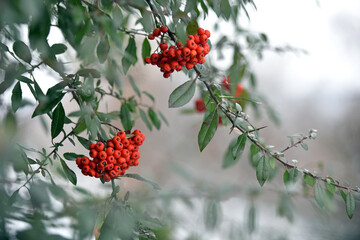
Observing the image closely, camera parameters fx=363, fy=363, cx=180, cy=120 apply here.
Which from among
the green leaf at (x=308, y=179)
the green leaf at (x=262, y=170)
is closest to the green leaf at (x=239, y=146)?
the green leaf at (x=262, y=170)

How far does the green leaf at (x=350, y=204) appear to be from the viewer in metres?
0.85

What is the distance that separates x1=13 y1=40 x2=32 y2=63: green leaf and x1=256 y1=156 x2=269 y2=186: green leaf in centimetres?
55

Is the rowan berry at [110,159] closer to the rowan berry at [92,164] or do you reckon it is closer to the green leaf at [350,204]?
the rowan berry at [92,164]

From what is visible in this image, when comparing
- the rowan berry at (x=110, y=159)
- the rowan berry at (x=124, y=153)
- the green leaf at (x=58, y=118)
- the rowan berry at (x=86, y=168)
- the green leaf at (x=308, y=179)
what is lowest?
the rowan berry at (x=86, y=168)

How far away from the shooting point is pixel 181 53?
2.49 ft

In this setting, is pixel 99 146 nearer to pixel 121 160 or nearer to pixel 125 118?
pixel 121 160

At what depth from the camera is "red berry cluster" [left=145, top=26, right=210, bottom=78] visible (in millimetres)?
758

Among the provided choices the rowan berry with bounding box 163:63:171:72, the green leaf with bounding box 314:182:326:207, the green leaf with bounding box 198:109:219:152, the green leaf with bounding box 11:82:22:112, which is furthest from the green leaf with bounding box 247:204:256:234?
the green leaf with bounding box 11:82:22:112

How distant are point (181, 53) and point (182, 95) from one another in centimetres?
10

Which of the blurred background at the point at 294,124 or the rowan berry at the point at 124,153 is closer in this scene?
the rowan berry at the point at 124,153

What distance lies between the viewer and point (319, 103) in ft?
12.2

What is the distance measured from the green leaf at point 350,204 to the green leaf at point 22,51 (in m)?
0.78

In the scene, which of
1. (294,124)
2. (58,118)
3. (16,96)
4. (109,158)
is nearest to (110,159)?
(109,158)

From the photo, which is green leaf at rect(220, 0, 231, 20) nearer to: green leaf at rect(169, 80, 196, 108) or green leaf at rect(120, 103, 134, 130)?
green leaf at rect(169, 80, 196, 108)
